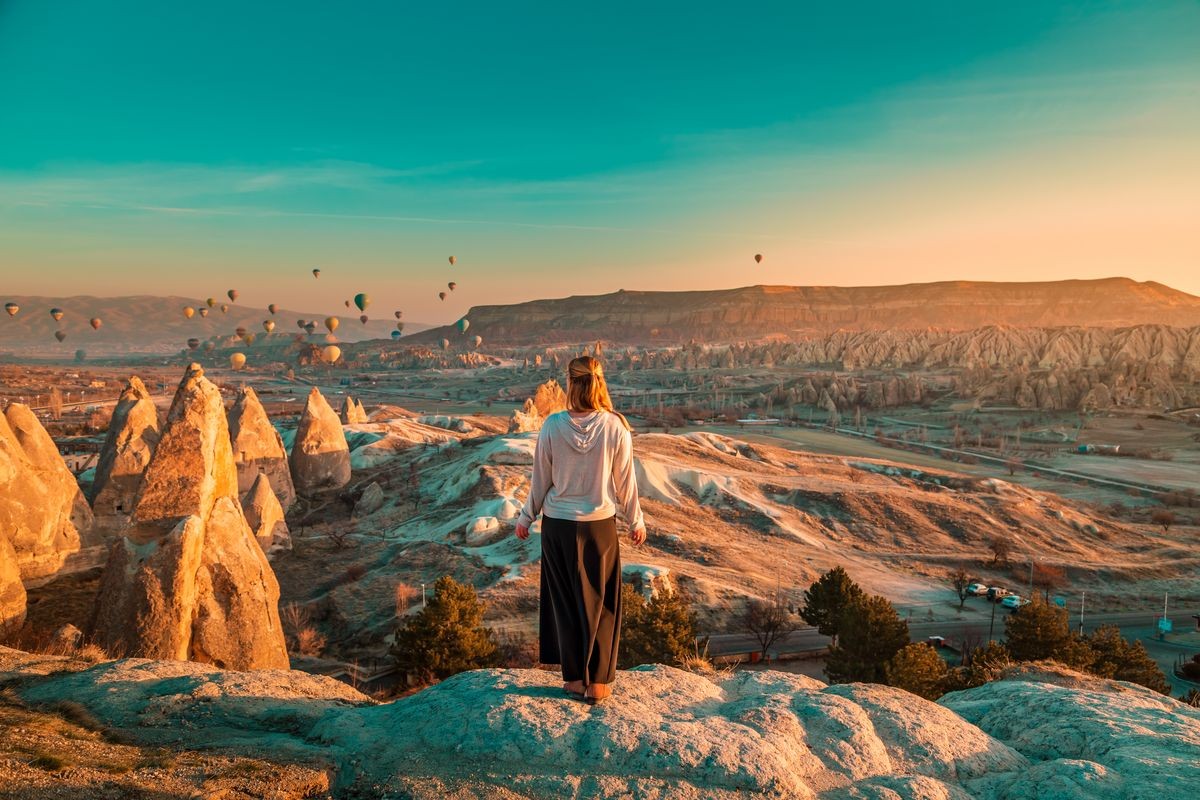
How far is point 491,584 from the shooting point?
25031 millimetres

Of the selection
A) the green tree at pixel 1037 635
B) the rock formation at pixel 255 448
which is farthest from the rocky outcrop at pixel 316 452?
the green tree at pixel 1037 635

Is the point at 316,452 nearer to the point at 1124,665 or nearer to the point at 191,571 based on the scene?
the point at 191,571

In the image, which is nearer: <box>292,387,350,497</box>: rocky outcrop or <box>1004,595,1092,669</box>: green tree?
<box>1004,595,1092,669</box>: green tree

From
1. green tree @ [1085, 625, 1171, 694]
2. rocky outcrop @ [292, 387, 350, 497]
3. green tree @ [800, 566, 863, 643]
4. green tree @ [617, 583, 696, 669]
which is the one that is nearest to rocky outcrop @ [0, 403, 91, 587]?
green tree @ [617, 583, 696, 669]

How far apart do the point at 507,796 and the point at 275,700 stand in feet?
9.43

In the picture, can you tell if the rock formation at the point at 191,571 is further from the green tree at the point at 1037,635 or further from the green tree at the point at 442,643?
the green tree at the point at 1037,635

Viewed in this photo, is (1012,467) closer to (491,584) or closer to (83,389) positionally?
(491,584)

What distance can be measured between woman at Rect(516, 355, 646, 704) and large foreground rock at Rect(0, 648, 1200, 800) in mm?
493

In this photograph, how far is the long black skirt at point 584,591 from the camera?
5.23 meters

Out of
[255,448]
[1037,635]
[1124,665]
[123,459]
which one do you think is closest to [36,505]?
[123,459]

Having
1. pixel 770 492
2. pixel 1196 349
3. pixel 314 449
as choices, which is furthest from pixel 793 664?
pixel 1196 349

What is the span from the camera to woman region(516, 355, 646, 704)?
5.22 meters

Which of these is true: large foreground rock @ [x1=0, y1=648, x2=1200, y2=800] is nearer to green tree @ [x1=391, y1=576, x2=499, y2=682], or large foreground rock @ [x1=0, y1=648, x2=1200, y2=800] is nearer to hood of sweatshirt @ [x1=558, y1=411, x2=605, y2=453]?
hood of sweatshirt @ [x1=558, y1=411, x2=605, y2=453]

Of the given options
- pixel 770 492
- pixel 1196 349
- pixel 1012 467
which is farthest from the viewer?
pixel 1196 349
